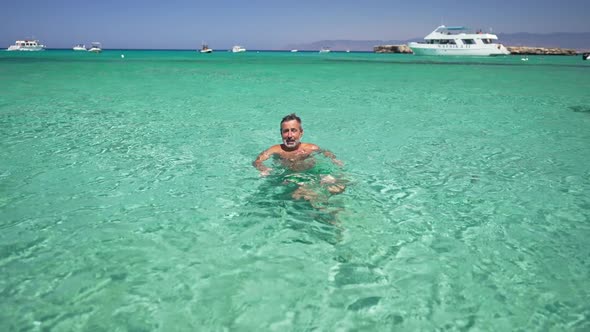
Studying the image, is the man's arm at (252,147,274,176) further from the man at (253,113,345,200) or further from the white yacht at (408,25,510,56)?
the white yacht at (408,25,510,56)

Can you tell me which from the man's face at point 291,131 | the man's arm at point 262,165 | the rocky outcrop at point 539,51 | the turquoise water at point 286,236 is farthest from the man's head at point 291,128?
the rocky outcrop at point 539,51

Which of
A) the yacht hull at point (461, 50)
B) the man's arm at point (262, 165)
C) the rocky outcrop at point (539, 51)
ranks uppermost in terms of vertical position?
the rocky outcrop at point (539, 51)

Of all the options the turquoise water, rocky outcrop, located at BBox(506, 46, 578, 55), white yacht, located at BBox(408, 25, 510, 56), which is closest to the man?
the turquoise water

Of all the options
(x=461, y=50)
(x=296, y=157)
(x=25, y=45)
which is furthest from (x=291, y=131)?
(x=25, y=45)

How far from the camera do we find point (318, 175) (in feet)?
16.5

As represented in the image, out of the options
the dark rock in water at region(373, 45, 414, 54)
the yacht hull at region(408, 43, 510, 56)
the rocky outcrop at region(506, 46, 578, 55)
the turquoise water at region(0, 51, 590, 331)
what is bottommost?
the turquoise water at region(0, 51, 590, 331)

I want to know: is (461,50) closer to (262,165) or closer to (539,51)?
(539,51)

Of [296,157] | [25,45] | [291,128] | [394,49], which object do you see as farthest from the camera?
[394,49]

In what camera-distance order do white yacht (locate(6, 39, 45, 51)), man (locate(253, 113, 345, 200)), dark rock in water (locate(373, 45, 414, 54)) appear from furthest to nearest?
dark rock in water (locate(373, 45, 414, 54)) → white yacht (locate(6, 39, 45, 51)) → man (locate(253, 113, 345, 200))

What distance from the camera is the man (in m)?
4.63

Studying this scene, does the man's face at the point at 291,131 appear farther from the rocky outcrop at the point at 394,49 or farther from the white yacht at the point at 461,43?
the rocky outcrop at the point at 394,49

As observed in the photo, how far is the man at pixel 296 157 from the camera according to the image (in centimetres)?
463

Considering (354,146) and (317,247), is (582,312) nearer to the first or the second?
(317,247)

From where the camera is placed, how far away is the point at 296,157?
5.47 metres
